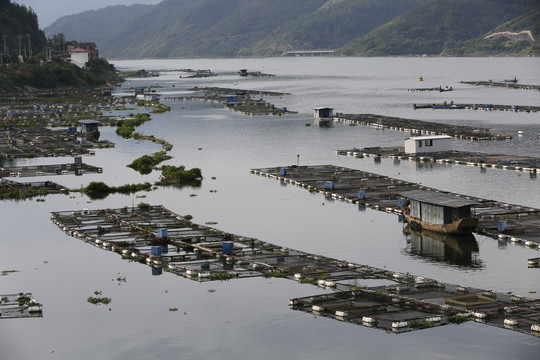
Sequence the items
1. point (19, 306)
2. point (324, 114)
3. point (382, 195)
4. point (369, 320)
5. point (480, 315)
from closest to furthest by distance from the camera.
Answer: point (480, 315)
point (369, 320)
point (19, 306)
point (382, 195)
point (324, 114)

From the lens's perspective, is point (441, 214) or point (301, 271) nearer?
point (301, 271)

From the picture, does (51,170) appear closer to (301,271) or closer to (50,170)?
(50,170)

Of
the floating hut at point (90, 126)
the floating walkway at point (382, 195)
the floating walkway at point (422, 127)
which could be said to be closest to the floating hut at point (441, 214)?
the floating walkway at point (382, 195)

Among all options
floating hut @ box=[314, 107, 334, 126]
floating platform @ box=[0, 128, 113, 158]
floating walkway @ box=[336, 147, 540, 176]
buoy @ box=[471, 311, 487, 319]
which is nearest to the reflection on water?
buoy @ box=[471, 311, 487, 319]

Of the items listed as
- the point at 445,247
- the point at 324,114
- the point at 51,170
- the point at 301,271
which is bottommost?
the point at 445,247

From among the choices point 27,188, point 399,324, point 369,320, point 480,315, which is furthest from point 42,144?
point 480,315

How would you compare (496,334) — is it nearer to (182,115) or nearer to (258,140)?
(258,140)
